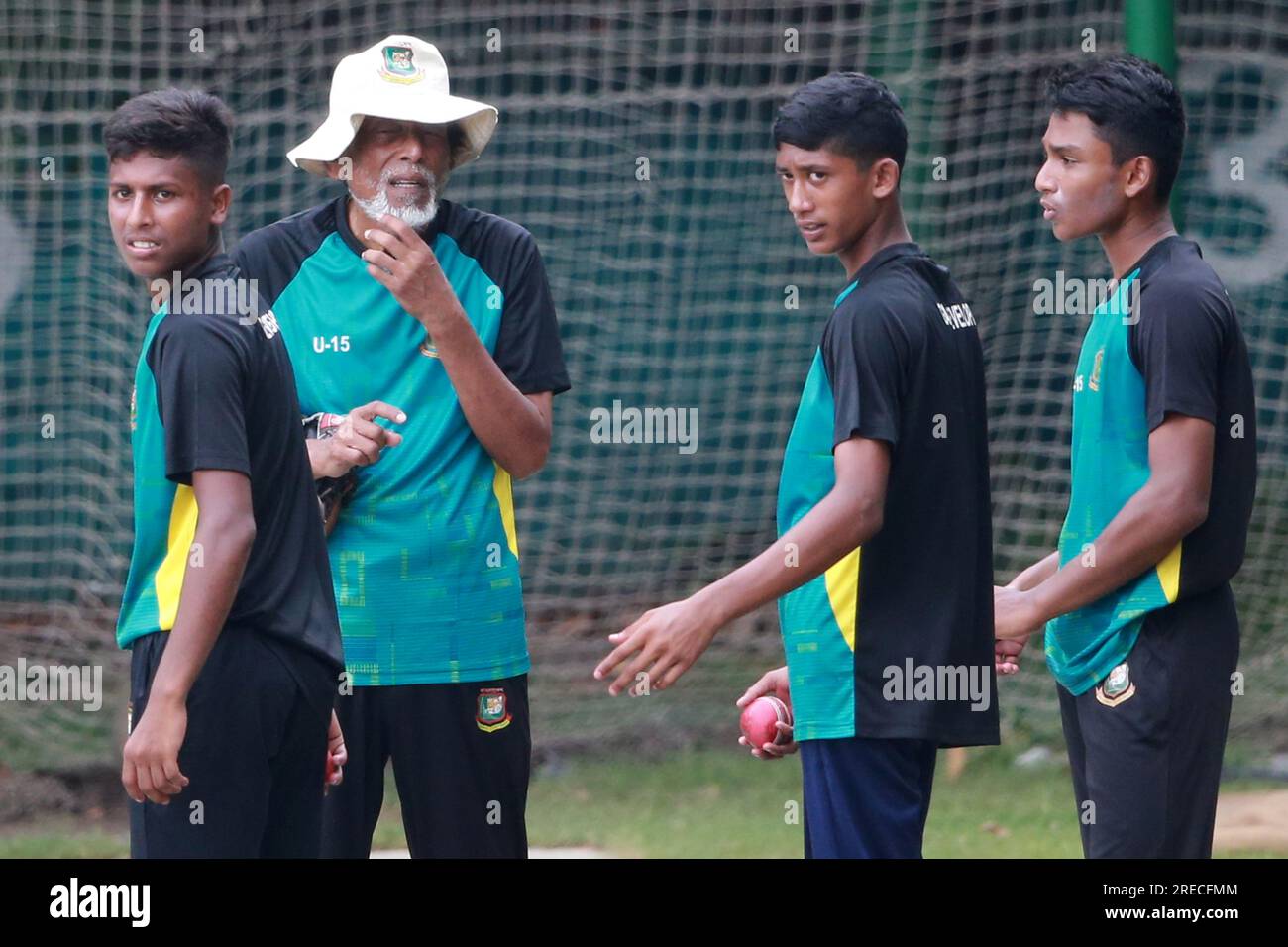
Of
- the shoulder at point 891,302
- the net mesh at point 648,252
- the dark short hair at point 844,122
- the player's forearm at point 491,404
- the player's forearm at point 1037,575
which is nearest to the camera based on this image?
the shoulder at point 891,302

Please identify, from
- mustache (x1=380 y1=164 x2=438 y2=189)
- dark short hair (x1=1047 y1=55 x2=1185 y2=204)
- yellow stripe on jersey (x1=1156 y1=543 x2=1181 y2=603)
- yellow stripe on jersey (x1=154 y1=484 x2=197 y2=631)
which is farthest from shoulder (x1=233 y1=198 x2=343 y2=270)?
yellow stripe on jersey (x1=1156 y1=543 x2=1181 y2=603)

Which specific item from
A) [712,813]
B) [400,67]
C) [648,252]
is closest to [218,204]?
[400,67]

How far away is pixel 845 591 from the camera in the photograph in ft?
10.3

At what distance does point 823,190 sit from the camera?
3.22 meters

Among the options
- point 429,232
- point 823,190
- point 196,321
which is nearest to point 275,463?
point 196,321

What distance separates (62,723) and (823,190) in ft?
13.6

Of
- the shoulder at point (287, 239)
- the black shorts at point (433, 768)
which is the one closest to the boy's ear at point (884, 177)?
the shoulder at point (287, 239)

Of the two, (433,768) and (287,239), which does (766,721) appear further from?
(287,239)

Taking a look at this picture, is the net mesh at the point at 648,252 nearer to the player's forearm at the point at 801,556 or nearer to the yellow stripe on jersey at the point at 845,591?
the yellow stripe on jersey at the point at 845,591

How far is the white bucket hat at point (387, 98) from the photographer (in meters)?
3.42

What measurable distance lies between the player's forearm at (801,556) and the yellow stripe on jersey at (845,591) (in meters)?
0.14

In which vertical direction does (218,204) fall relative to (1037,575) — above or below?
above

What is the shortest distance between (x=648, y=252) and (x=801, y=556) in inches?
158

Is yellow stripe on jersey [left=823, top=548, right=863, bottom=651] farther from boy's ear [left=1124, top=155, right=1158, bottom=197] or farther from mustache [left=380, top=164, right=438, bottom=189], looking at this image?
mustache [left=380, top=164, right=438, bottom=189]
